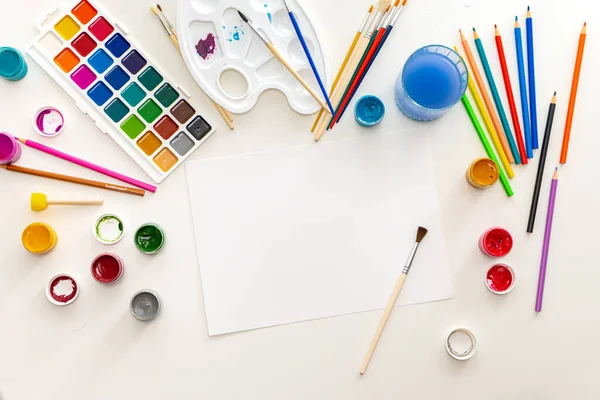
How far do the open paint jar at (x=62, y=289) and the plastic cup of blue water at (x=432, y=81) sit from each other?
796mm

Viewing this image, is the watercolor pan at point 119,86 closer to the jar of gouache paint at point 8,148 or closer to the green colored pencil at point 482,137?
the jar of gouache paint at point 8,148

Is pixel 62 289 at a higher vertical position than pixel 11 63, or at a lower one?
lower

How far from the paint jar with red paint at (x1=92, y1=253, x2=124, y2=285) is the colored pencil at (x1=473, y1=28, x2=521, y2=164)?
2.84 feet

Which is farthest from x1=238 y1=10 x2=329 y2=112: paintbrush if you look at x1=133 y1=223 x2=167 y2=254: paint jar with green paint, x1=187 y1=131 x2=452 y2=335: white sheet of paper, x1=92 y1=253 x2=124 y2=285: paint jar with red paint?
x1=92 y1=253 x2=124 y2=285: paint jar with red paint

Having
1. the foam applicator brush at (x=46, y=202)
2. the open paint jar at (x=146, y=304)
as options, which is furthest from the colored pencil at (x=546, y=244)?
the foam applicator brush at (x=46, y=202)

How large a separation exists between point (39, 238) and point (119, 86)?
0.36 metres

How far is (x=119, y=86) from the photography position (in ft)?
3.21

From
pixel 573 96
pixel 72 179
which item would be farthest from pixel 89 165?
pixel 573 96

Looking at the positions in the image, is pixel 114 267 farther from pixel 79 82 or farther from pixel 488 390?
pixel 488 390

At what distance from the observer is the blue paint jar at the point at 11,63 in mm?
957

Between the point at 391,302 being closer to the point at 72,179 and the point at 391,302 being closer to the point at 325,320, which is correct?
the point at 325,320

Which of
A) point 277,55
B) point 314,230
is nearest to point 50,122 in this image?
point 277,55

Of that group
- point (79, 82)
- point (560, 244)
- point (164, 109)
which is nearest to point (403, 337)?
point (560, 244)

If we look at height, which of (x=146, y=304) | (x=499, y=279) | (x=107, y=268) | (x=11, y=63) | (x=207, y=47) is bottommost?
(x=499, y=279)
